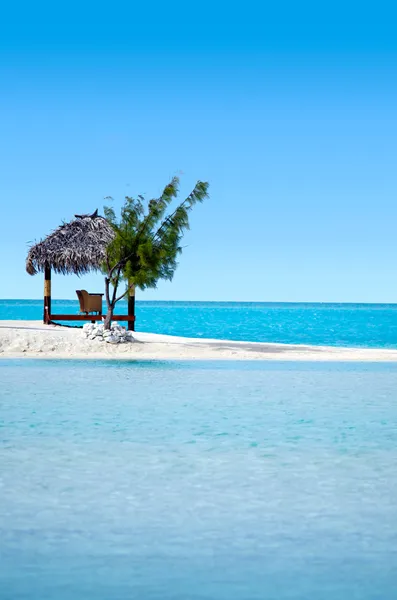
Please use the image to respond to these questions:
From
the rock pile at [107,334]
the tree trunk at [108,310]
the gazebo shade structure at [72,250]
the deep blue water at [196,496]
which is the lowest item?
the deep blue water at [196,496]

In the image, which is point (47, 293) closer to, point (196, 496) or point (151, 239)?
point (151, 239)

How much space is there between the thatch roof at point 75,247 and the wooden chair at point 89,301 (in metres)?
1.18

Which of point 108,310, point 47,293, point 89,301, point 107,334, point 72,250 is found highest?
point 72,250

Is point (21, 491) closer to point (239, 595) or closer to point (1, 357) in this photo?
point (239, 595)

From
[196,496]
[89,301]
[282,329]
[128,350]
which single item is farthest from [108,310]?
[282,329]

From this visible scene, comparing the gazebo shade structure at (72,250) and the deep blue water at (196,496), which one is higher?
the gazebo shade structure at (72,250)

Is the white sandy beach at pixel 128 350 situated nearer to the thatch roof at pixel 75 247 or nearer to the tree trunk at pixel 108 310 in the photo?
the tree trunk at pixel 108 310

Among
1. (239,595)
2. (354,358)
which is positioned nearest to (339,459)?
(239,595)

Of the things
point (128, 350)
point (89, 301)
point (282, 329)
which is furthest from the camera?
point (282, 329)

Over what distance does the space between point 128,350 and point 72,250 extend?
5932 millimetres

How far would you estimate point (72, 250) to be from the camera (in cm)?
2744

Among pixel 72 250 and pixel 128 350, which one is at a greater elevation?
pixel 72 250

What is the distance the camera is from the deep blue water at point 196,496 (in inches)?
210

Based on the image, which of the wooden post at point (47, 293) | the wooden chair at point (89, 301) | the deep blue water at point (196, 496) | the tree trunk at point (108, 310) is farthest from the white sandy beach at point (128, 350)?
the deep blue water at point (196, 496)
